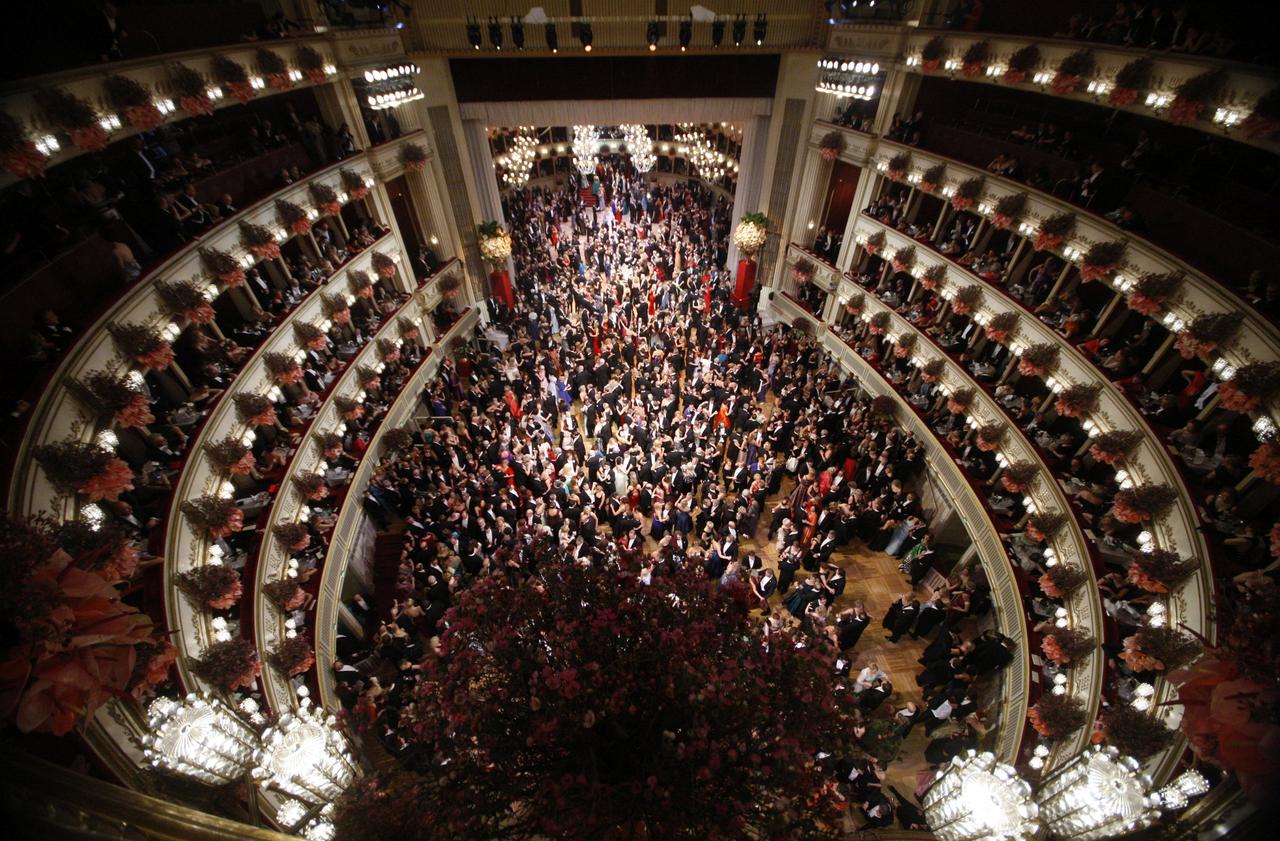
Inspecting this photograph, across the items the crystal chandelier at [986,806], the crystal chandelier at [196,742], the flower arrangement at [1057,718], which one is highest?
the crystal chandelier at [196,742]

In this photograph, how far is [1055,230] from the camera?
32.6ft

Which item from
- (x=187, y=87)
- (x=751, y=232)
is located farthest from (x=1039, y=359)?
(x=187, y=87)

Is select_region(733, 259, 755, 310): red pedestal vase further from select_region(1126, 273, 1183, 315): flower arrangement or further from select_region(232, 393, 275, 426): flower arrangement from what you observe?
select_region(232, 393, 275, 426): flower arrangement

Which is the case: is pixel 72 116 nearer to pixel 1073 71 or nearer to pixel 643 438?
pixel 643 438

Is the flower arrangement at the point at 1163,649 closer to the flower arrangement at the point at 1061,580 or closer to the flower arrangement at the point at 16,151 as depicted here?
the flower arrangement at the point at 1061,580

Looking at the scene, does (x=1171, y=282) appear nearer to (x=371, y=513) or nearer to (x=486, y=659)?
(x=486, y=659)

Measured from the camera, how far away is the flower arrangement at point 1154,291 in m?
8.05

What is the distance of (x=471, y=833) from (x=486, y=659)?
94 cm

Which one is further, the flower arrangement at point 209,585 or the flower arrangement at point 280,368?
the flower arrangement at point 280,368

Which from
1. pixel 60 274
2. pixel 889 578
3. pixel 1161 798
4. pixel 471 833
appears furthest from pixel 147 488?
pixel 889 578

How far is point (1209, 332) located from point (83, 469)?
42.1ft

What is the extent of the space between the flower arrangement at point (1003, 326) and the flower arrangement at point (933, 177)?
142 inches

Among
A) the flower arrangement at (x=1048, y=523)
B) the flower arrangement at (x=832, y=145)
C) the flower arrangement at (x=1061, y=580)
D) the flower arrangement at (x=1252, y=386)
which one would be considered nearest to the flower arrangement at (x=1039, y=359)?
the flower arrangement at (x=1048, y=523)

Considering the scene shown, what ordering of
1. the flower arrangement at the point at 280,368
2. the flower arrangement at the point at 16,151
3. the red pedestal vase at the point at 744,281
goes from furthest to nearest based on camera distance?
the red pedestal vase at the point at 744,281 → the flower arrangement at the point at 280,368 → the flower arrangement at the point at 16,151
